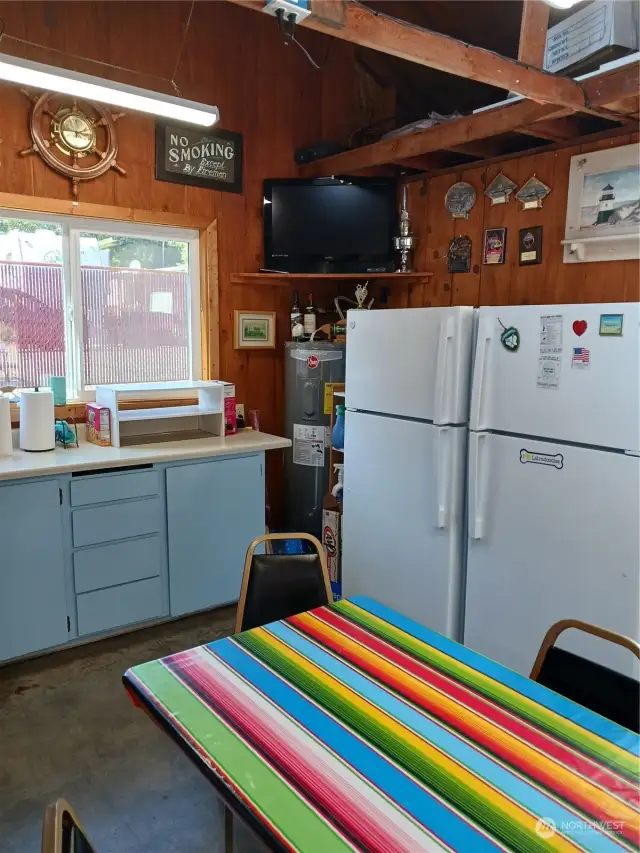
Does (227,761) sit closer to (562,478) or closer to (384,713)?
(384,713)

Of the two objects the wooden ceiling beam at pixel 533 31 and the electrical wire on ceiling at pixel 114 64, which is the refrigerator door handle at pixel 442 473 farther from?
the electrical wire on ceiling at pixel 114 64

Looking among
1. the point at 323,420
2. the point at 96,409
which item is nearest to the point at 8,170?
the point at 96,409

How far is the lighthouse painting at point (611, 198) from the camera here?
2.71 meters

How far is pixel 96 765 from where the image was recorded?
2195mm

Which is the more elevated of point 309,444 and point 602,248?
point 602,248

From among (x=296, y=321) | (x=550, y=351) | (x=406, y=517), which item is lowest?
(x=406, y=517)

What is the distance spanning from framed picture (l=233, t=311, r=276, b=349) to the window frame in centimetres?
14

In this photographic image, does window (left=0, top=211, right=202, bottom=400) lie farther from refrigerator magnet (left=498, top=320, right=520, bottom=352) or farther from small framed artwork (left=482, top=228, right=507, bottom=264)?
refrigerator magnet (left=498, top=320, right=520, bottom=352)

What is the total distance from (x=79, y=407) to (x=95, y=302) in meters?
0.58

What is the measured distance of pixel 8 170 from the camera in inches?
119

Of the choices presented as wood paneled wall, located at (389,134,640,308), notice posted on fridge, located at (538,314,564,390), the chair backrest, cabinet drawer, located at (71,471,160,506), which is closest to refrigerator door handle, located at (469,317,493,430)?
notice posted on fridge, located at (538,314,564,390)

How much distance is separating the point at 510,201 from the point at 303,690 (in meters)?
2.72

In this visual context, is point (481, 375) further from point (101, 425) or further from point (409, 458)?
point (101, 425)

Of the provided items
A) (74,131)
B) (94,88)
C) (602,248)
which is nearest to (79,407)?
(74,131)
